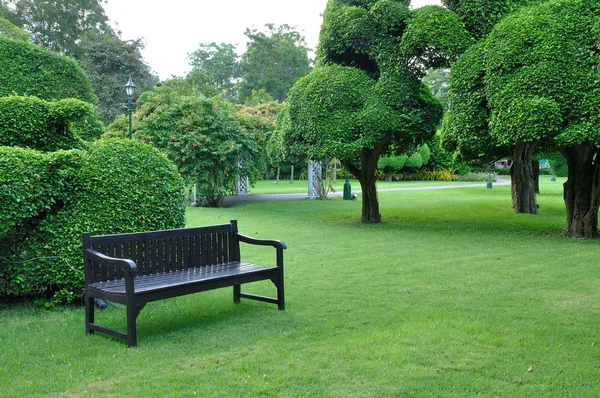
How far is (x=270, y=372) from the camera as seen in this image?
4.10 m

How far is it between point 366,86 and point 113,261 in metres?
10.1

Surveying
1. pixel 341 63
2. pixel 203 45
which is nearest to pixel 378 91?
pixel 341 63

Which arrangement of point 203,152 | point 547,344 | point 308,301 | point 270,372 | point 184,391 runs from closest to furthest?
point 184,391
point 270,372
point 547,344
point 308,301
point 203,152

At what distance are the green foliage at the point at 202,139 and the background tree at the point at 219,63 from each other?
46650mm

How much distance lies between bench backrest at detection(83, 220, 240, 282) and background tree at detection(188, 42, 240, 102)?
206 feet

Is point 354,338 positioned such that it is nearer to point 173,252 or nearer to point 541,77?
point 173,252

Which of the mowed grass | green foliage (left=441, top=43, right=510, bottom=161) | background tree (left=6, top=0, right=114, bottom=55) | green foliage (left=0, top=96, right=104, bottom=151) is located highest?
background tree (left=6, top=0, right=114, bottom=55)

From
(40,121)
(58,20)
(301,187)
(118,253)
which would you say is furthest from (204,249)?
(58,20)

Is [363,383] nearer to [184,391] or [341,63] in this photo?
[184,391]

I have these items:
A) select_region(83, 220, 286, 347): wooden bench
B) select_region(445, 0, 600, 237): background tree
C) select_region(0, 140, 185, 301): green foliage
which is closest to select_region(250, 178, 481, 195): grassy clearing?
select_region(445, 0, 600, 237): background tree

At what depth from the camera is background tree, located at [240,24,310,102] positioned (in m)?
63.9

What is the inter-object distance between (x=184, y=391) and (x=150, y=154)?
403cm

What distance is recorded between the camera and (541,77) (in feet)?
34.1

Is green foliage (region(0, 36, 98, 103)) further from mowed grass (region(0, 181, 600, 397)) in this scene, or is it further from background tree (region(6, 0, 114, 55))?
background tree (region(6, 0, 114, 55))
